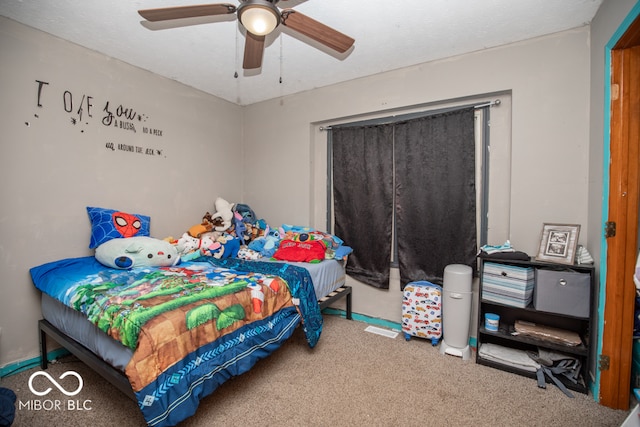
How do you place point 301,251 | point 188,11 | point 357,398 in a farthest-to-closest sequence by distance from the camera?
point 301,251
point 357,398
point 188,11

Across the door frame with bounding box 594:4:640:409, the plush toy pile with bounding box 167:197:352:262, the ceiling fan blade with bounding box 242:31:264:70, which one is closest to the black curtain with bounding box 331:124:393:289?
the plush toy pile with bounding box 167:197:352:262

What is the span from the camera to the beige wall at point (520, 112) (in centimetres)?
218

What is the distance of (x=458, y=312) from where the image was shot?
2402 mm

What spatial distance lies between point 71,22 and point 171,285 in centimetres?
204

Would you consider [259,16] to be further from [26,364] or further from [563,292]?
[26,364]

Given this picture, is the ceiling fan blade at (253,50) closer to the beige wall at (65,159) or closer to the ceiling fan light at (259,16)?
the ceiling fan light at (259,16)

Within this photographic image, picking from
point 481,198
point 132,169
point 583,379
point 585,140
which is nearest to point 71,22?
point 132,169

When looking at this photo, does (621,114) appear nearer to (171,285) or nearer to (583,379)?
(583,379)

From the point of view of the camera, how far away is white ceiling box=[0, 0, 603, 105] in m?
1.96

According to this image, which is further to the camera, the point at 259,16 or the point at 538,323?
the point at 538,323

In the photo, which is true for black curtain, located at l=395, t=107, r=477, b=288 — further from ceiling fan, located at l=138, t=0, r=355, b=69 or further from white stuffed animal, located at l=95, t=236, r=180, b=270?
white stuffed animal, located at l=95, t=236, r=180, b=270

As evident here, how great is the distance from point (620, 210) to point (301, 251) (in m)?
2.27

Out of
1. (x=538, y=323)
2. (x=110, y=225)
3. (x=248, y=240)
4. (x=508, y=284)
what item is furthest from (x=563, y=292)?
(x=110, y=225)

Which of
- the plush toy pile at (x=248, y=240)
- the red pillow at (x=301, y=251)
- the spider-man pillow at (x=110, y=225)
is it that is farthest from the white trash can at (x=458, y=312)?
the spider-man pillow at (x=110, y=225)
